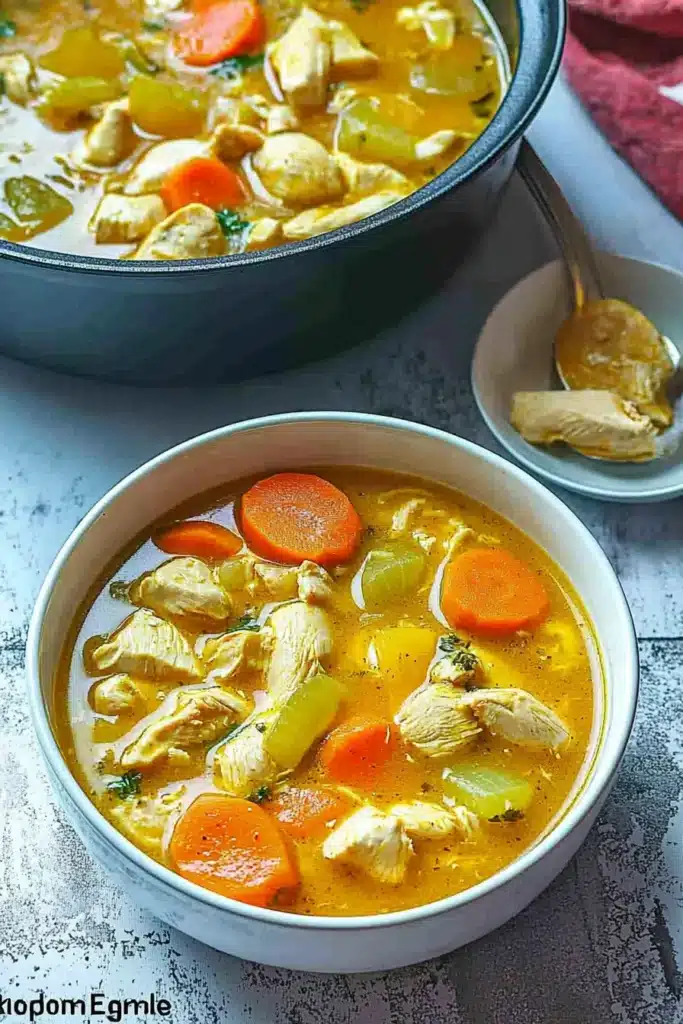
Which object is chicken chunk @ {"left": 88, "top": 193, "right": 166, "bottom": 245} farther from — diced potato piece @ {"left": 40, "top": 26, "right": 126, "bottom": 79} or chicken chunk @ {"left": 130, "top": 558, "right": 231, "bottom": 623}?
chicken chunk @ {"left": 130, "top": 558, "right": 231, "bottom": 623}

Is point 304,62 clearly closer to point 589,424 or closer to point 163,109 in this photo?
point 163,109

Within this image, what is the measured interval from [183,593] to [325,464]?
0.29 metres

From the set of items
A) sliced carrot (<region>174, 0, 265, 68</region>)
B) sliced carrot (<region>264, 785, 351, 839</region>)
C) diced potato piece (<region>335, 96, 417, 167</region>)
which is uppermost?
sliced carrot (<region>174, 0, 265, 68</region>)

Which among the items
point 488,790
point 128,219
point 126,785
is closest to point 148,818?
point 126,785

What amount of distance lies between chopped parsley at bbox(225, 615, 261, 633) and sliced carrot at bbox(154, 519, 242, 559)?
10cm

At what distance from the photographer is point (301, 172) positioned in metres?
2.02

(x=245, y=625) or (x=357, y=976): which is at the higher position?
(x=245, y=625)

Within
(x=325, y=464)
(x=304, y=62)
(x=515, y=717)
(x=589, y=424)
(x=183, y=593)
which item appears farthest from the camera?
(x=304, y=62)

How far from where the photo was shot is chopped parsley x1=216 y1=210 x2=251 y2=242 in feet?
6.47

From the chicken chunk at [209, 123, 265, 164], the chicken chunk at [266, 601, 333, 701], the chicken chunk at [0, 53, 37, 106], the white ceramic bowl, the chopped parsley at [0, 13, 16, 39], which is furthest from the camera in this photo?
the chopped parsley at [0, 13, 16, 39]

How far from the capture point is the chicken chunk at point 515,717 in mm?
1380

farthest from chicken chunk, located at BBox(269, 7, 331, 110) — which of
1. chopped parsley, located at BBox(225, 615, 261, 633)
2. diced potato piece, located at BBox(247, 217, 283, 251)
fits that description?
chopped parsley, located at BBox(225, 615, 261, 633)

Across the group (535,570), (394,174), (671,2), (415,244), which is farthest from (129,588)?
(671,2)

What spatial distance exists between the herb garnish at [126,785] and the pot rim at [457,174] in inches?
25.7
